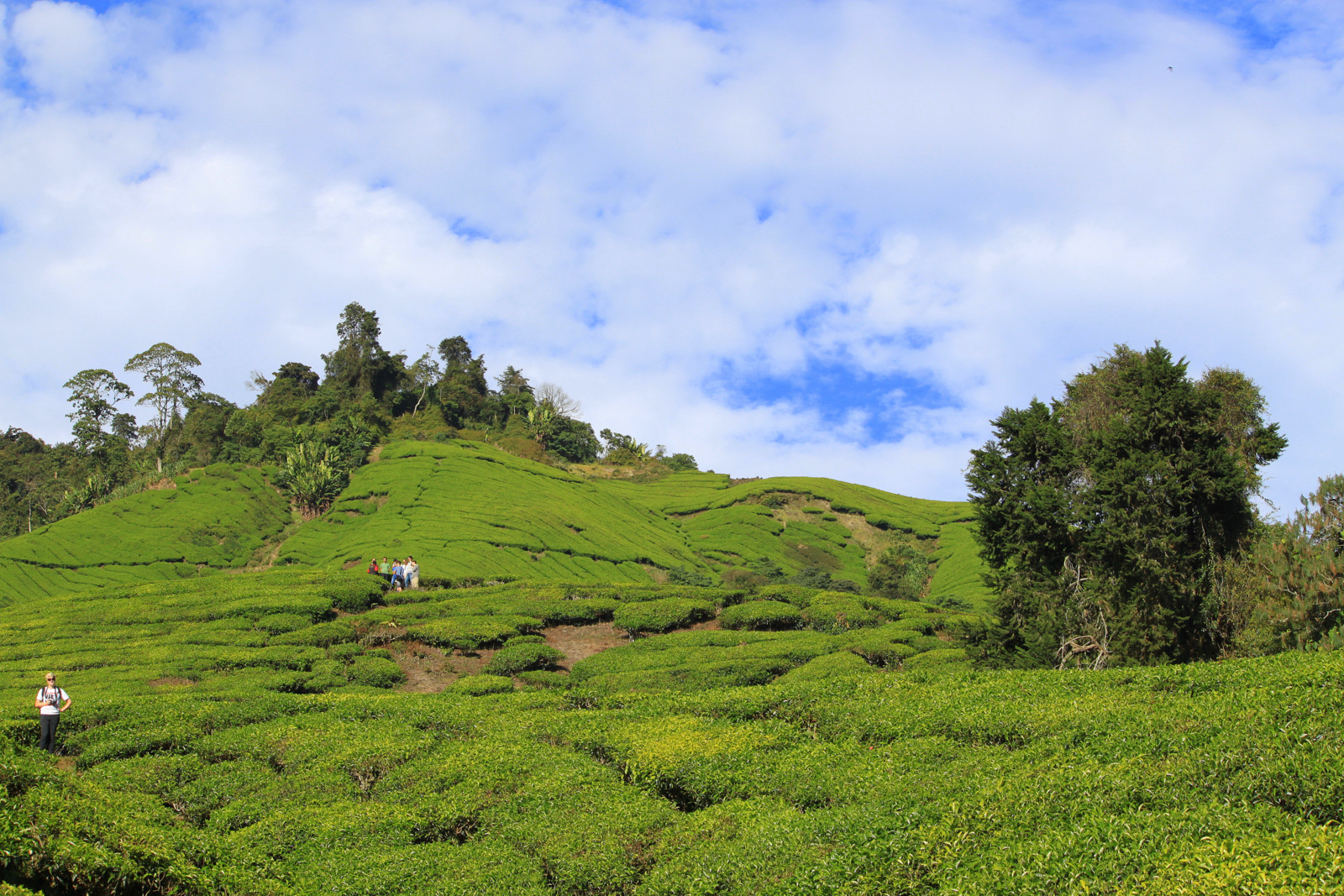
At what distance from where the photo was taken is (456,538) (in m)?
45.0

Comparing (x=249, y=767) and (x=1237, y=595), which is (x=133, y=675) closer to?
(x=249, y=767)

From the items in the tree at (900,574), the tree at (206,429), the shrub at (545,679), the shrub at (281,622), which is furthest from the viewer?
the tree at (206,429)

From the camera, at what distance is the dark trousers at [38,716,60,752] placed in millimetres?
15828

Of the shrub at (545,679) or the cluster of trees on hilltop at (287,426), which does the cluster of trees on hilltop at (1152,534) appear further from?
the cluster of trees on hilltop at (287,426)

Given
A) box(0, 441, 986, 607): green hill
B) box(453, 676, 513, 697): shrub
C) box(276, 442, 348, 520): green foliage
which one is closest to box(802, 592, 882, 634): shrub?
box(453, 676, 513, 697): shrub

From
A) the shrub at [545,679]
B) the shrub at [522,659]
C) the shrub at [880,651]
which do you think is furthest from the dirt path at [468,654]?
the shrub at [880,651]

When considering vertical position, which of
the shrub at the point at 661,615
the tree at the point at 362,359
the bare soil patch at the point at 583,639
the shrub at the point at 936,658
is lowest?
the bare soil patch at the point at 583,639

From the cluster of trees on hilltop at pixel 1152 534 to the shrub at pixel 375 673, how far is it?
16.3 m

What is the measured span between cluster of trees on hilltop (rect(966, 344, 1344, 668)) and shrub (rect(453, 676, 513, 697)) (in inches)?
511

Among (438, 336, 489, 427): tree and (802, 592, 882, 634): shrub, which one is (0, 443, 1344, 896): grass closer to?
(802, 592, 882, 634): shrub

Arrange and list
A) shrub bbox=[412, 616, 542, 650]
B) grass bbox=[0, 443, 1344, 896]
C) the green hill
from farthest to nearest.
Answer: the green hill < shrub bbox=[412, 616, 542, 650] < grass bbox=[0, 443, 1344, 896]

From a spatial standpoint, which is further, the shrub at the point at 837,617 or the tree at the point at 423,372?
the tree at the point at 423,372

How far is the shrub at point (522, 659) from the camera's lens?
80.4 feet

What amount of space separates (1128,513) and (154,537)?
52513 millimetres
